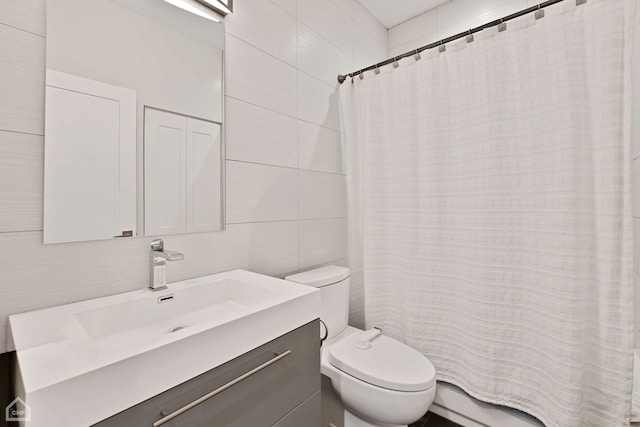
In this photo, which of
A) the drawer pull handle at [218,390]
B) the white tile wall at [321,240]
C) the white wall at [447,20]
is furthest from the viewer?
the white wall at [447,20]

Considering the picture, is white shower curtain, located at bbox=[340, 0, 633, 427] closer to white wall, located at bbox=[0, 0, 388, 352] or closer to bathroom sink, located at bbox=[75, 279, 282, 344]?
white wall, located at bbox=[0, 0, 388, 352]

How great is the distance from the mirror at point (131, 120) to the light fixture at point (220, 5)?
2.4 inches

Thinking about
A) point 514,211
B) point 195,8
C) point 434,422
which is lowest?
point 434,422

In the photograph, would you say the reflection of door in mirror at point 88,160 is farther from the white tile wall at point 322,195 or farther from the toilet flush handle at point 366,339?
the toilet flush handle at point 366,339

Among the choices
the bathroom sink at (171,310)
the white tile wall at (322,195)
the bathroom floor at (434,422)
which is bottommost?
the bathroom floor at (434,422)

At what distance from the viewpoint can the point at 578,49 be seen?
116 centimetres

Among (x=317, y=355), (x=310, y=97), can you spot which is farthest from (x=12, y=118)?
(x=310, y=97)

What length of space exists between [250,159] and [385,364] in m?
1.09

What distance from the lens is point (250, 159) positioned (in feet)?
4.57

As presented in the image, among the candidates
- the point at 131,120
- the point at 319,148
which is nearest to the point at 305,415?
the point at 131,120

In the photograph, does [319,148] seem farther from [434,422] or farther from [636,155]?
[434,422]

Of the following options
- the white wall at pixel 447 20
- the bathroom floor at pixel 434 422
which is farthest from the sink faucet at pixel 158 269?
the white wall at pixel 447 20

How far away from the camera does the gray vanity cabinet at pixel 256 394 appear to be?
2.05ft

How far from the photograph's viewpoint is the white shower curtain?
110 centimetres
